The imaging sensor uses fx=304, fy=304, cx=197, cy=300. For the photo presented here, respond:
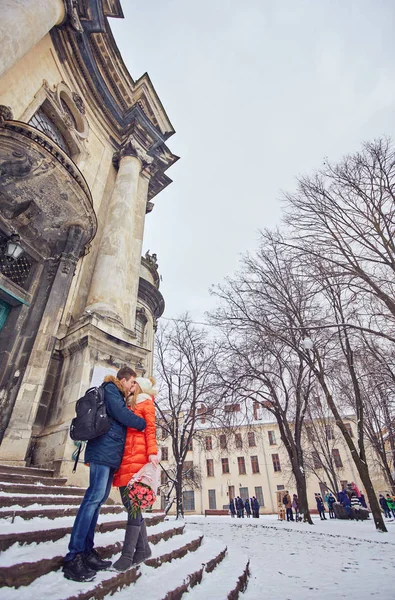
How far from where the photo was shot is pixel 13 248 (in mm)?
7105

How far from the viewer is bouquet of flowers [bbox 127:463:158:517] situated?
2.53m

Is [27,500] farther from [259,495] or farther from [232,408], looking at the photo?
[259,495]

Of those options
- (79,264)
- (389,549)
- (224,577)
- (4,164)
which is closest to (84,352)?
(79,264)

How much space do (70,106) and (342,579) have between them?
1420cm

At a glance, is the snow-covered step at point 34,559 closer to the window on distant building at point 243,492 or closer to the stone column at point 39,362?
the stone column at point 39,362

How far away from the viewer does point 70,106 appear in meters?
10.9

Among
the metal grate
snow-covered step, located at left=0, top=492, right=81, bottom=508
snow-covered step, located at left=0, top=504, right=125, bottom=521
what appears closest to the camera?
snow-covered step, located at left=0, top=504, right=125, bottom=521

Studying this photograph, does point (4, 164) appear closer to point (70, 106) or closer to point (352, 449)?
point (70, 106)

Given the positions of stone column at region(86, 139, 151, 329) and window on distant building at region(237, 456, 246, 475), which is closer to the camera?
stone column at region(86, 139, 151, 329)

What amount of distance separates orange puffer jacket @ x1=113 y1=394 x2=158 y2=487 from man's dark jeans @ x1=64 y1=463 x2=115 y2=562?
117 millimetres

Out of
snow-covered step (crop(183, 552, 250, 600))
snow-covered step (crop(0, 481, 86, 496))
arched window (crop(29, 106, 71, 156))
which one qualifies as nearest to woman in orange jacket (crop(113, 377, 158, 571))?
snow-covered step (crop(183, 552, 250, 600))

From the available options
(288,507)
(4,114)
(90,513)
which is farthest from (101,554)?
(288,507)

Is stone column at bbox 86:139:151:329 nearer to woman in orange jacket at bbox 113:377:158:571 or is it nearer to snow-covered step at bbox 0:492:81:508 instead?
snow-covered step at bbox 0:492:81:508

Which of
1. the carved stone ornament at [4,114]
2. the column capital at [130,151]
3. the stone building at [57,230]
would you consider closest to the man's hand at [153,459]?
the stone building at [57,230]
